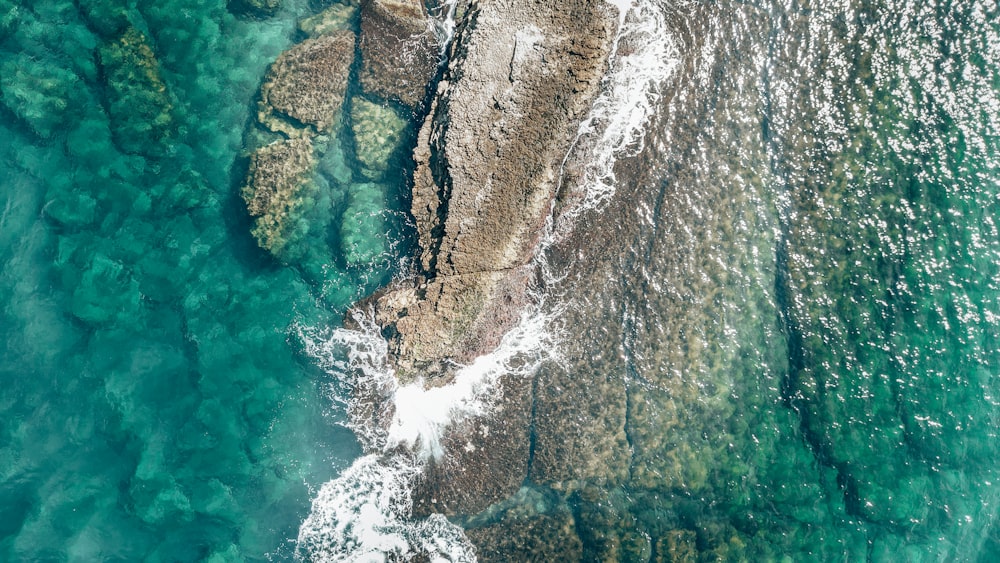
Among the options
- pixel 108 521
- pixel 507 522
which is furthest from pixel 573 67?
pixel 108 521

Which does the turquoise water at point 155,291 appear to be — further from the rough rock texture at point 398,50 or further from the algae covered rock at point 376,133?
the rough rock texture at point 398,50

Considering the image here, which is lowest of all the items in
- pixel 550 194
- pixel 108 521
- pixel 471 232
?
pixel 108 521

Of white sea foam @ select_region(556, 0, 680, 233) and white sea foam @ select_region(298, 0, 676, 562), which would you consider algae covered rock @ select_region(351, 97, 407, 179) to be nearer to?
white sea foam @ select_region(298, 0, 676, 562)

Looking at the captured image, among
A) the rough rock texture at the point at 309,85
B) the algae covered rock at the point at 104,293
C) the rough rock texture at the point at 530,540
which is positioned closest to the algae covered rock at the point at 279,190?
the rough rock texture at the point at 309,85

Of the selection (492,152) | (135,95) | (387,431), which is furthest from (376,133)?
(387,431)

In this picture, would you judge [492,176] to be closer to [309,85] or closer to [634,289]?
[634,289]

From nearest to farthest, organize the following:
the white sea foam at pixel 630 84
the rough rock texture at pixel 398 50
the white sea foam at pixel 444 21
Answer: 1. the white sea foam at pixel 630 84
2. the white sea foam at pixel 444 21
3. the rough rock texture at pixel 398 50

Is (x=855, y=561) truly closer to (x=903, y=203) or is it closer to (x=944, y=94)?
(x=903, y=203)
